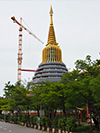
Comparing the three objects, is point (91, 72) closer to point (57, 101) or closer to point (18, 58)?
point (57, 101)

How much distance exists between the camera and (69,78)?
1153 inches

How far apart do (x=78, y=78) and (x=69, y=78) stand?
1.57 m

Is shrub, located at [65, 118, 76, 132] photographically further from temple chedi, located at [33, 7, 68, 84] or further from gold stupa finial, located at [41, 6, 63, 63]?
gold stupa finial, located at [41, 6, 63, 63]

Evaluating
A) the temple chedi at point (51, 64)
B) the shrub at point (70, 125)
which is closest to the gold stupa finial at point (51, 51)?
the temple chedi at point (51, 64)

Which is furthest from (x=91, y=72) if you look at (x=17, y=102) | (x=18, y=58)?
(x=18, y=58)

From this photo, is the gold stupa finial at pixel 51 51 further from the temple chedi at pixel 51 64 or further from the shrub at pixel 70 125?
the shrub at pixel 70 125

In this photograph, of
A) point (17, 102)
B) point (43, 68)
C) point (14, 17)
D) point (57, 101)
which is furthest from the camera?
point (14, 17)

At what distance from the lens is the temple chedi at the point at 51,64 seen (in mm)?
74262

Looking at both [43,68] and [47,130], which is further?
[43,68]

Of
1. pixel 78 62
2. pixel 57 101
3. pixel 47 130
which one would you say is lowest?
pixel 47 130

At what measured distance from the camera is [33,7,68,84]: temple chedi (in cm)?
7426

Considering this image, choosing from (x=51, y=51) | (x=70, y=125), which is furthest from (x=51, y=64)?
(x=70, y=125)

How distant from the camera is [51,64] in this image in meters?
80.4

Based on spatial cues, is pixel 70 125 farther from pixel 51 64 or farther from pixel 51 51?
pixel 51 51
